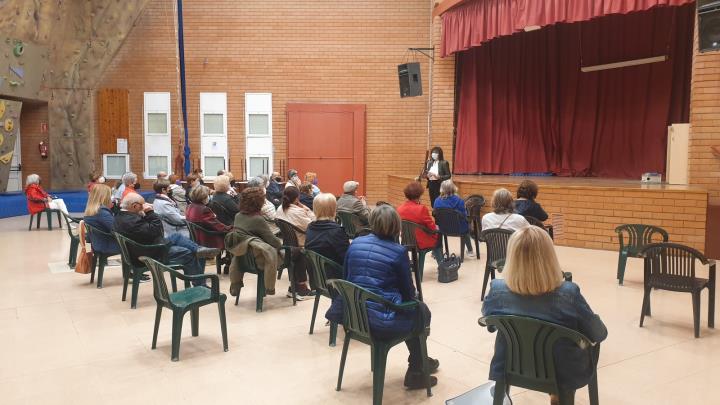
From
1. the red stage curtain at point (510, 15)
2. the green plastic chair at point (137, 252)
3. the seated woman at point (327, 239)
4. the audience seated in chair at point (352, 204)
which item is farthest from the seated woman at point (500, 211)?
the red stage curtain at point (510, 15)

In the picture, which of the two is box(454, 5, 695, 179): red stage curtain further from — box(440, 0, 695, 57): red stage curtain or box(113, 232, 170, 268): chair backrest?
box(113, 232, 170, 268): chair backrest

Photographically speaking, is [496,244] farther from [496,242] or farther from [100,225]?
[100,225]

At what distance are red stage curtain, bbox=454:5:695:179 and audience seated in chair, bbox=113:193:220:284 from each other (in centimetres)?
855

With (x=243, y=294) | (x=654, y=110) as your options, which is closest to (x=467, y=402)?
(x=243, y=294)

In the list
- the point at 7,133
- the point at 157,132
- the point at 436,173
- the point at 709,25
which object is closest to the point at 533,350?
the point at 709,25

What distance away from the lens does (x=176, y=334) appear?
13.0 feet

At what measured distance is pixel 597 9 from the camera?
28.4ft

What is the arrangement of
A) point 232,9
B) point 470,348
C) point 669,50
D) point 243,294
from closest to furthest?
point 470,348, point 243,294, point 669,50, point 232,9

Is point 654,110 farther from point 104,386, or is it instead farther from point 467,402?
point 104,386

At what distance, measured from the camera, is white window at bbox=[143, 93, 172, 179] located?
13703mm

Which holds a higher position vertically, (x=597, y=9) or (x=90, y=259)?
(x=597, y=9)

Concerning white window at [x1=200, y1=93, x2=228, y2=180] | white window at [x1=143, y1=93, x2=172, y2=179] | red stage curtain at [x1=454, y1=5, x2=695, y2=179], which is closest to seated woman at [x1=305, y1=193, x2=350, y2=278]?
red stage curtain at [x1=454, y1=5, x2=695, y2=179]

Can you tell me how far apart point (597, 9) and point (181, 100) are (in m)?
9.28

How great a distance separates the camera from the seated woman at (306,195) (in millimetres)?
7906
